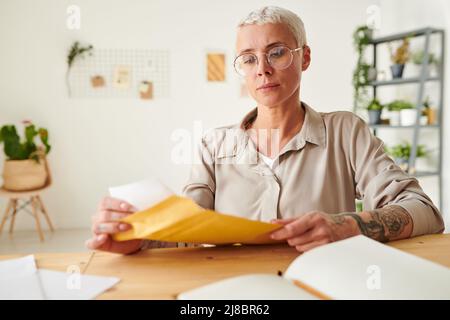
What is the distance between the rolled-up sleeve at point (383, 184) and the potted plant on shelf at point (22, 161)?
3.25 metres

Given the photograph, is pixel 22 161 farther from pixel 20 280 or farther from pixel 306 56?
pixel 20 280

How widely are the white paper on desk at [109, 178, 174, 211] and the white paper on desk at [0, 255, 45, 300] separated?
200 mm

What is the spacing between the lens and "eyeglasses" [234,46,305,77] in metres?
1.33

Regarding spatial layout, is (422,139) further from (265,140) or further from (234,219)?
(234,219)

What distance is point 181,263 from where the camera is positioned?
2.68ft

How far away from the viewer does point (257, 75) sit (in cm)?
133

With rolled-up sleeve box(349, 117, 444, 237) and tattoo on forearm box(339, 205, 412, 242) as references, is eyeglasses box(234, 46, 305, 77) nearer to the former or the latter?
rolled-up sleeve box(349, 117, 444, 237)

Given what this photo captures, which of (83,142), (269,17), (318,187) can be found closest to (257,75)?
(269,17)

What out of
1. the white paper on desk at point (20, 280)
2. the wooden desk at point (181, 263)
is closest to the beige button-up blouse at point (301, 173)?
the wooden desk at point (181, 263)

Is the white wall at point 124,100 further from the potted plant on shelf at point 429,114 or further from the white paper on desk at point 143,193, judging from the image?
the white paper on desk at point 143,193

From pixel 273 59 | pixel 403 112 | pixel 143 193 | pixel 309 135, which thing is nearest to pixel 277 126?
pixel 309 135

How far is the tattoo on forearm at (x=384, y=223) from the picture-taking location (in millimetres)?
914

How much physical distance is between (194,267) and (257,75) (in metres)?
0.73

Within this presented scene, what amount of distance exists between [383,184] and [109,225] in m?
0.78
